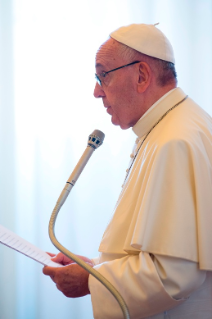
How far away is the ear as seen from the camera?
1713 millimetres

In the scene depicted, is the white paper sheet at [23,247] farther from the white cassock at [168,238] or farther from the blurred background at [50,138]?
the blurred background at [50,138]

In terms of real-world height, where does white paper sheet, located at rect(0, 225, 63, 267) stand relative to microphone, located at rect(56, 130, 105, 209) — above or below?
below

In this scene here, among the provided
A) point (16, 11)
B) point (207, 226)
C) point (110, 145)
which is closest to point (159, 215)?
point (207, 226)

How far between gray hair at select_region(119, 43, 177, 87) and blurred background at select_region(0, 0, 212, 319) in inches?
50.1

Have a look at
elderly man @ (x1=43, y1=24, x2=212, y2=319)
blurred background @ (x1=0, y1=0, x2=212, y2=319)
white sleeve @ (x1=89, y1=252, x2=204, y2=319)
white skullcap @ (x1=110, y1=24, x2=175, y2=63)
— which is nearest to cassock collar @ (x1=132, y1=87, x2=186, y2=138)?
elderly man @ (x1=43, y1=24, x2=212, y2=319)

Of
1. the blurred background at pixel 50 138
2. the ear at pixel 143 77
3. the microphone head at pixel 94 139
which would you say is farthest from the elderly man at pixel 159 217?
the blurred background at pixel 50 138

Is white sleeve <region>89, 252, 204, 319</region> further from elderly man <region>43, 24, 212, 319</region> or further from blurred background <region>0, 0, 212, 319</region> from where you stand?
blurred background <region>0, 0, 212, 319</region>

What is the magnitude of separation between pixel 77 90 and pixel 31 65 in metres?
0.36

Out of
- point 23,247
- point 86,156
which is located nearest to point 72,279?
point 23,247

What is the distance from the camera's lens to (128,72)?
5.68ft

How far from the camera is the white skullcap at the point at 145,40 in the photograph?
1753 millimetres

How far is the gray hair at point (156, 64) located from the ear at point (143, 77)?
21mm

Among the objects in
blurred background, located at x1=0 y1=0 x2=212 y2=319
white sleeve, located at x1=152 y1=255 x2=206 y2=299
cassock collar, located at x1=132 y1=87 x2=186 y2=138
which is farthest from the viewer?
blurred background, located at x1=0 y1=0 x2=212 y2=319

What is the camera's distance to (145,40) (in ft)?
5.86
